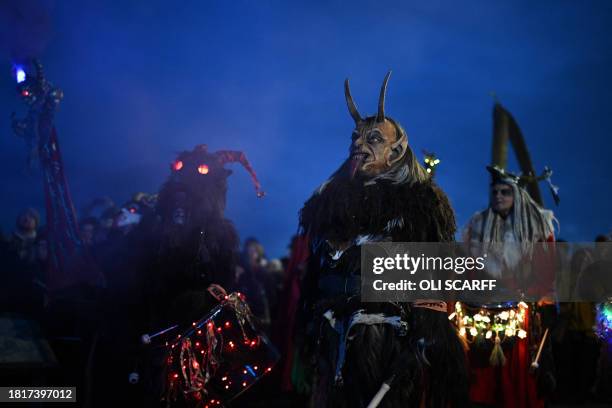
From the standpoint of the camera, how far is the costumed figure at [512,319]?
5.87 m

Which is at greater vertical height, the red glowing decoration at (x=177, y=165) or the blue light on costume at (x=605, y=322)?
the red glowing decoration at (x=177, y=165)

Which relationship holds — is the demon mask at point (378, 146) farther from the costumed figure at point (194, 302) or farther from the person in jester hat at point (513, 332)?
the person in jester hat at point (513, 332)

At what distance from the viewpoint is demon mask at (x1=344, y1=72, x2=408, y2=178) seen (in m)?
4.36

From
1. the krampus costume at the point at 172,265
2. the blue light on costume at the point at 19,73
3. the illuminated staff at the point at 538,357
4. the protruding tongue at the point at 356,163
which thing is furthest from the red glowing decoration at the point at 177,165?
the illuminated staff at the point at 538,357

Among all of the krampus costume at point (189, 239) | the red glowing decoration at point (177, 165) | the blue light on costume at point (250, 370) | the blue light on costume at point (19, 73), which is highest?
the blue light on costume at point (19, 73)

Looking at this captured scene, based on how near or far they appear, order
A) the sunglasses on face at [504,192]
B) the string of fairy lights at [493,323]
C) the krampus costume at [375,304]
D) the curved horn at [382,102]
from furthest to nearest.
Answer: the sunglasses on face at [504,192]
the string of fairy lights at [493,323]
the curved horn at [382,102]
the krampus costume at [375,304]

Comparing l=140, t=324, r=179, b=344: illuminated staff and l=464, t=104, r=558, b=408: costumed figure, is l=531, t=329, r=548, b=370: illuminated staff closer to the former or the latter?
l=464, t=104, r=558, b=408: costumed figure

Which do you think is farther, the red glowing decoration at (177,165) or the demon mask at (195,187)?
the red glowing decoration at (177,165)

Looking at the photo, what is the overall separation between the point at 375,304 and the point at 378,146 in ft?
3.85

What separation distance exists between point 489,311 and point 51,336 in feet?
14.7

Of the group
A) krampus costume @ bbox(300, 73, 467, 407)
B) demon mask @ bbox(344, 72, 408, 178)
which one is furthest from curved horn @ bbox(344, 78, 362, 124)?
demon mask @ bbox(344, 72, 408, 178)

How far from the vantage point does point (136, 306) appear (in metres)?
5.36

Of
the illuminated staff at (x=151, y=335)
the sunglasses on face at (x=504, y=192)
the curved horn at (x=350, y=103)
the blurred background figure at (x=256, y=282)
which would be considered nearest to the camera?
the curved horn at (x=350, y=103)

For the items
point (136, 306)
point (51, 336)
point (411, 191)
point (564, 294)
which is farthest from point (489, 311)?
point (51, 336)
